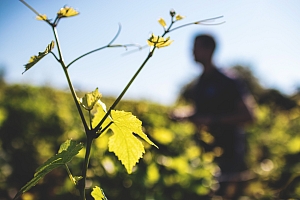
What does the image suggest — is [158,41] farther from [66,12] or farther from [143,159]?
[143,159]

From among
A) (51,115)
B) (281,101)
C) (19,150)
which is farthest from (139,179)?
(281,101)

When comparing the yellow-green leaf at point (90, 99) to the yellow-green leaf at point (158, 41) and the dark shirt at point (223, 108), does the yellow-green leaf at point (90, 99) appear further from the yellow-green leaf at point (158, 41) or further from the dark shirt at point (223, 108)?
the dark shirt at point (223, 108)

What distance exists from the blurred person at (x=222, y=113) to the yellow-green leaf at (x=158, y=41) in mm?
3354

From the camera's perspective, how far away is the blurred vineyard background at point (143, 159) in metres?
2.17

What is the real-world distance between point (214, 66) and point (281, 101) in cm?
1600

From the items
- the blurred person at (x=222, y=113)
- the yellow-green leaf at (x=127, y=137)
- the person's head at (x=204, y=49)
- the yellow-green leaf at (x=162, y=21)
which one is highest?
the yellow-green leaf at (x=162, y=21)

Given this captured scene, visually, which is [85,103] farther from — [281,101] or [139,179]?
[281,101]

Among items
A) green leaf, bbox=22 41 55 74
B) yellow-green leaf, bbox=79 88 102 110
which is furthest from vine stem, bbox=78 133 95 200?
green leaf, bbox=22 41 55 74

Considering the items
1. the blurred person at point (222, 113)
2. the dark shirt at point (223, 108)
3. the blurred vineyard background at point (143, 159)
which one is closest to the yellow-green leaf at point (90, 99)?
the blurred vineyard background at point (143, 159)

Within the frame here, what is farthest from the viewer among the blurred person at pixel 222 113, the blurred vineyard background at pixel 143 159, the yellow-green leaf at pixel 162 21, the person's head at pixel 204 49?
the person's head at pixel 204 49

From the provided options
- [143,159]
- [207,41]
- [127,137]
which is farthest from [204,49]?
[127,137]

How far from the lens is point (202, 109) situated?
15.2ft

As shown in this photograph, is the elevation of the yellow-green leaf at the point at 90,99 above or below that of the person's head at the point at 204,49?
above

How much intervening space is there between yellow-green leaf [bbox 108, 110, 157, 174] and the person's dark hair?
4.13 metres
